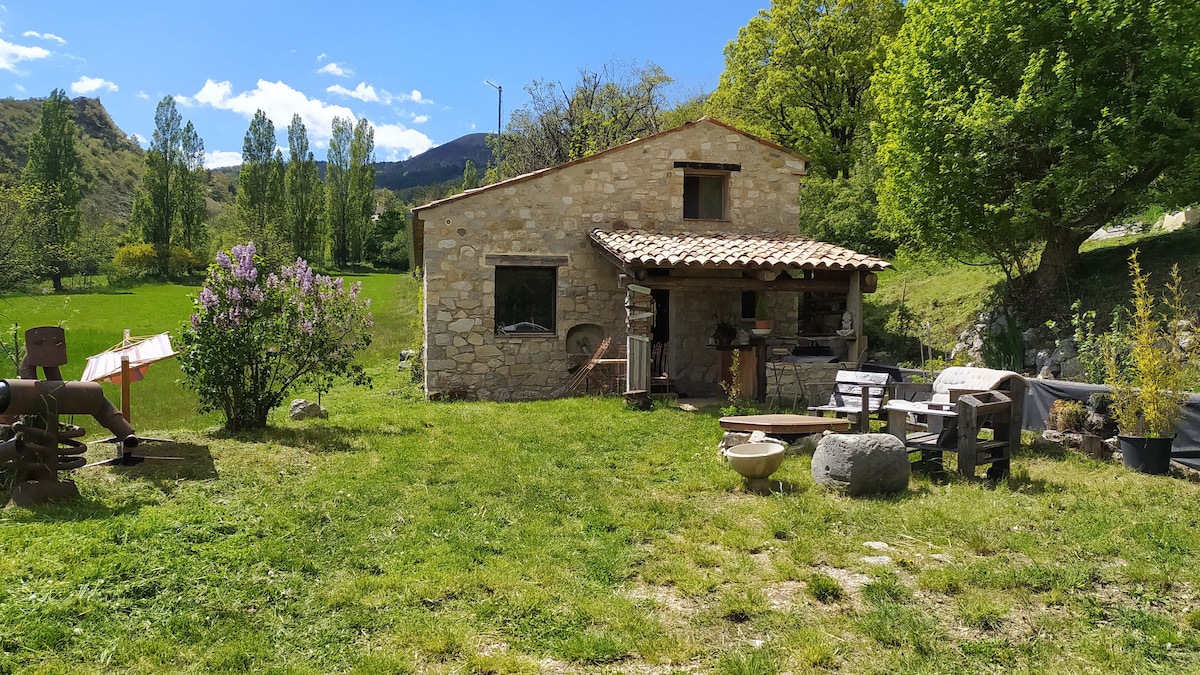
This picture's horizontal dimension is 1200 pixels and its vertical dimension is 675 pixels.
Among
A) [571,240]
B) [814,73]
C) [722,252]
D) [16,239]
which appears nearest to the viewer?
[722,252]

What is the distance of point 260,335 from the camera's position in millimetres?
7973

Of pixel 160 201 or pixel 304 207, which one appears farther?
pixel 304 207

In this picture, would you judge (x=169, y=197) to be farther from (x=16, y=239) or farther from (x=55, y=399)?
(x=55, y=399)

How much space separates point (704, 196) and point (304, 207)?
1889 inches

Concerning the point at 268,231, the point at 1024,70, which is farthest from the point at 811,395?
the point at 268,231

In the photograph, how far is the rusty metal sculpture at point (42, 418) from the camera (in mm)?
5039

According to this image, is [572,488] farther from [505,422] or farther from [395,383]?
[395,383]

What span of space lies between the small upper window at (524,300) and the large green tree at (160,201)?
4121cm

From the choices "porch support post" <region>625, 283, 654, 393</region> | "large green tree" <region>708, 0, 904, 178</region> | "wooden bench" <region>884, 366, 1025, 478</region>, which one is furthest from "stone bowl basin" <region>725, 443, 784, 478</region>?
"large green tree" <region>708, 0, 904, 178</region>

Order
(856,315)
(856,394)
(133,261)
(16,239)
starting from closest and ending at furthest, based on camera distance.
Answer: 1. (856,394)
2. (856,315)
3. (16,239)
4. (133,261)

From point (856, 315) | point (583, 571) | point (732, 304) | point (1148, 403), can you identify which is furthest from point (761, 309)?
point (583, 571)

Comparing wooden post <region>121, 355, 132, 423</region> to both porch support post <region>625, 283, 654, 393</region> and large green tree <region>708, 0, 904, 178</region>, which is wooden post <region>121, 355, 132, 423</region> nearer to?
porch support post <region>625, 283, 654, 393</region>

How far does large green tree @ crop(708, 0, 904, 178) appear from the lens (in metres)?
22.5

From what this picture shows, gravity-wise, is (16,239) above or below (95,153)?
below
